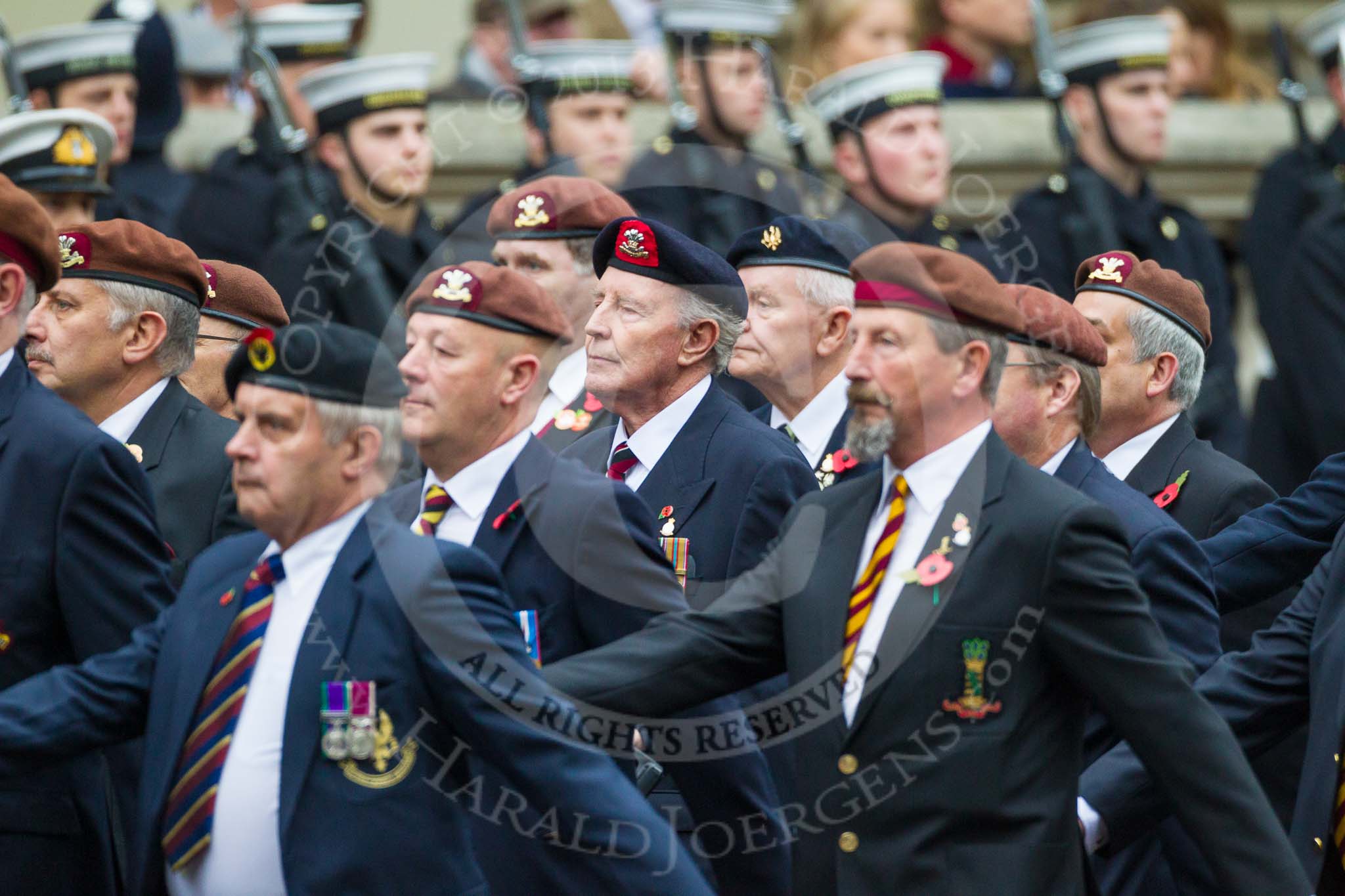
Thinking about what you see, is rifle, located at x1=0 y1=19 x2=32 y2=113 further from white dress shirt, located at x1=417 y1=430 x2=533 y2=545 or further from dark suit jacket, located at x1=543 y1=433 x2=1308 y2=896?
dark suit jacket, located at x1=543 y1=433 x2=1308 y2=896

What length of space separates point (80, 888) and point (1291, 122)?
804 centimetres

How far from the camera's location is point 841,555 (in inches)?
189

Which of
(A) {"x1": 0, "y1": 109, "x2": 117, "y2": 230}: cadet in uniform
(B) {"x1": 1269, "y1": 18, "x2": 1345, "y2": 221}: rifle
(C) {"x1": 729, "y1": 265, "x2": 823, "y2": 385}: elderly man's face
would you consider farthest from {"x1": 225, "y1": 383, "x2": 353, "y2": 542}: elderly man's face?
(B) {"x1": 1269, "y1": 18, "x2": 1345, "y2": 221}: rifle

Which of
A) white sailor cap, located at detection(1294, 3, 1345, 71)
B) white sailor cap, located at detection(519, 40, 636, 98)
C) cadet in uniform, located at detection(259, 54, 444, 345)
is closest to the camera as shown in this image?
cadet in uniform, located at detection(259, 54, 444, 345)

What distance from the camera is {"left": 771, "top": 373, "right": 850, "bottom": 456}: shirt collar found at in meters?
6.89

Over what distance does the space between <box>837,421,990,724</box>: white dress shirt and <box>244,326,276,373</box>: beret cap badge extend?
1206 millimetres

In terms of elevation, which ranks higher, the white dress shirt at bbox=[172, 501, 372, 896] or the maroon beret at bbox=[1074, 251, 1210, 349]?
the maroon beret at bbox=[1074, 251, 1210, 349]

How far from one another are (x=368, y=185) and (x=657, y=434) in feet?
11.3

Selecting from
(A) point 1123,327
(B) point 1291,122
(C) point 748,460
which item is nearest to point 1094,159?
(B) point 1291,122

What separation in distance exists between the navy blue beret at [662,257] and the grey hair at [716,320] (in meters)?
0.02

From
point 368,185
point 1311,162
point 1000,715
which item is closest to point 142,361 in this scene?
point 1000,715

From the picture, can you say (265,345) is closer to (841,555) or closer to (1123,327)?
(841,555)

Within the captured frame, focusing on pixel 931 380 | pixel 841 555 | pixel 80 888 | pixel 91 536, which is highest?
pixel 931 380

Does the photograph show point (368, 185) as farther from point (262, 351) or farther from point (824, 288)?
point (262, 351)
